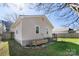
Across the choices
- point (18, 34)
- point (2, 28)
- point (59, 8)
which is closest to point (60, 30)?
point (59, 8)

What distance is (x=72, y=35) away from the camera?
1.26 metres

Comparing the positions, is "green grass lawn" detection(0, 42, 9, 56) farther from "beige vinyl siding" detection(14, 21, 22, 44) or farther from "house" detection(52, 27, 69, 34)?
"house" detection(52, 27, 69, 34)

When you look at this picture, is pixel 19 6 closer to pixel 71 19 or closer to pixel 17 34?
pixel 17 34

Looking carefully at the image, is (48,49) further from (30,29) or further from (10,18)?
(10,18)

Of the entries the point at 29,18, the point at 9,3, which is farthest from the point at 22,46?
the point at 9,3

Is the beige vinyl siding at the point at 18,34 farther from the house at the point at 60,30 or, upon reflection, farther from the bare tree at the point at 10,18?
the house at the point at 60,30

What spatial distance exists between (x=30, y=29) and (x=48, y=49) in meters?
0.21

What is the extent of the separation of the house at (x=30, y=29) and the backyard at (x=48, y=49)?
5 centimetres

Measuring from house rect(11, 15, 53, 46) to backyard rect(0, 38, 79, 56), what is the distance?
2.2 inches

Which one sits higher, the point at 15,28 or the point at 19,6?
the point at 19,6

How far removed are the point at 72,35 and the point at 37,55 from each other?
32 cm

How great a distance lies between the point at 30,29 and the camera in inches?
49.3

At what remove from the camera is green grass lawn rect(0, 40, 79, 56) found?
1.23m

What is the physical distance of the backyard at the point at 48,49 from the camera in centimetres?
123
